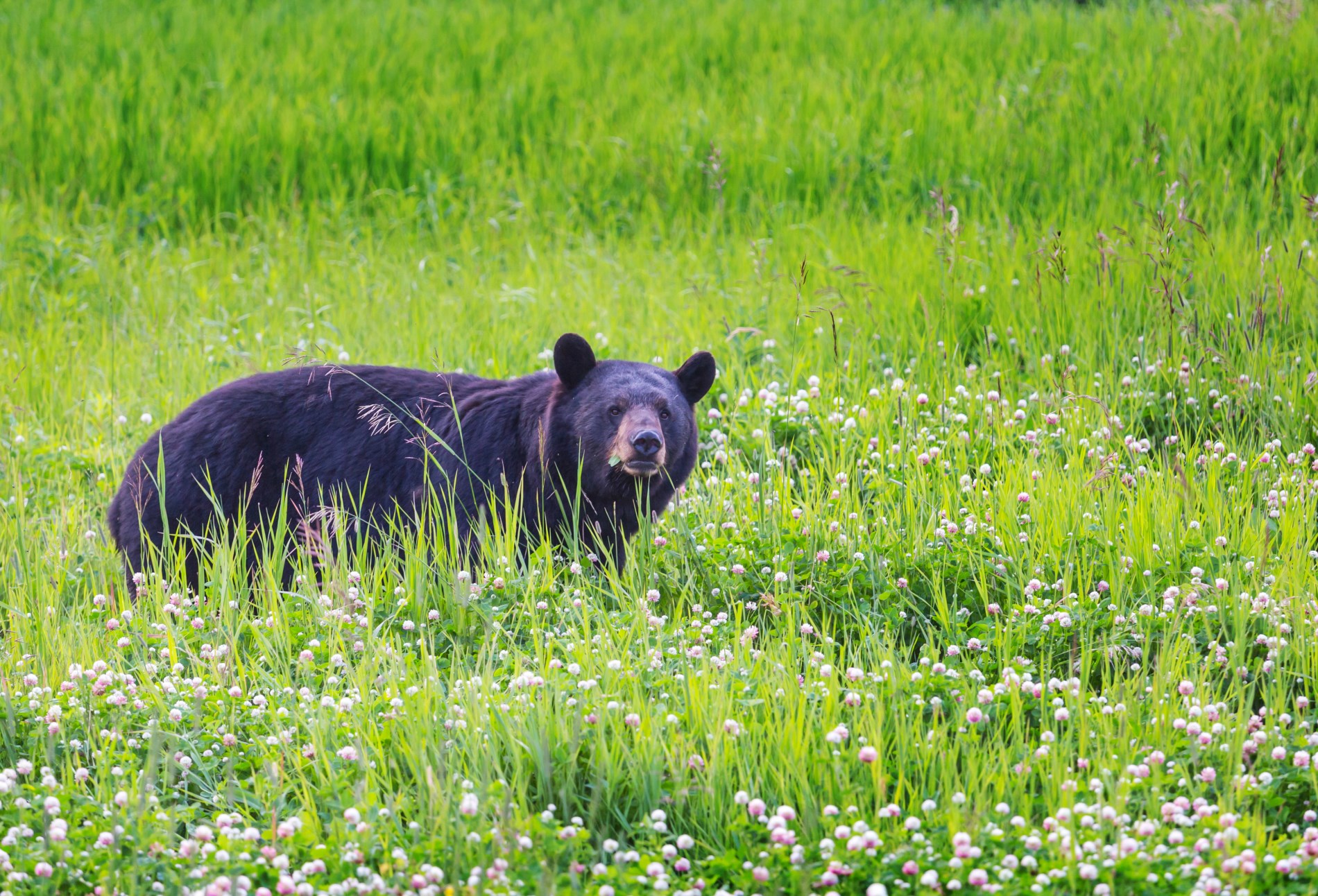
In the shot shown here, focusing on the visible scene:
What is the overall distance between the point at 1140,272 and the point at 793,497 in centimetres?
312

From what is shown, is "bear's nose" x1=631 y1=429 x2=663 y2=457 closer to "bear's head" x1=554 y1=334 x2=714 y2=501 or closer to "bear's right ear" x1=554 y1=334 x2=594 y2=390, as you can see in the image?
Answer: "bear's head" x1=554 y1=334 x2=714 y2=501

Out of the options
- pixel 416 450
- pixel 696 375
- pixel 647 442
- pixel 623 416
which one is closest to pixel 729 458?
pixel 696 375

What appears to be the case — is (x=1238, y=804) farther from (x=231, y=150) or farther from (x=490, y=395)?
(x=231, y=150)

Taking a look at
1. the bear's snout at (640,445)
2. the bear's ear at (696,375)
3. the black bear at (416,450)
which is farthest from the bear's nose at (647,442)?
the bear's ear at (696,375)

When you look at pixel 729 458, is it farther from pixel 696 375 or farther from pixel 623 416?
pixel 623 416

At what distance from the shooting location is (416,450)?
5.55 meters

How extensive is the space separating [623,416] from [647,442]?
32 centimetres

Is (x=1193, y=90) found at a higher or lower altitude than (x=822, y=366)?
higher

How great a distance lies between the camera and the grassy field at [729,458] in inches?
130

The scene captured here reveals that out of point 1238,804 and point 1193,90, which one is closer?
point 1238,804

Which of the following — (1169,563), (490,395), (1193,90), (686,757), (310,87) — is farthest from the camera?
(310,87)

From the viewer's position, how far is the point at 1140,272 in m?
7.44

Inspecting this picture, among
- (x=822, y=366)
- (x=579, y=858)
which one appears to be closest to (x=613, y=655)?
(x=579, y=858)

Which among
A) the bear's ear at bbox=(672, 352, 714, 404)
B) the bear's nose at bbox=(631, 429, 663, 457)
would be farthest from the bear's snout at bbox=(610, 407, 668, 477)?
the bear's ear at bbox=(672, 352, 714, 404)
